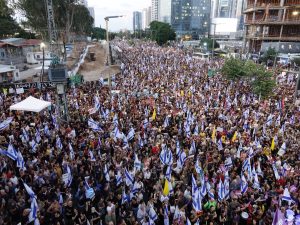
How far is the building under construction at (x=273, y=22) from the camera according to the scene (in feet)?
192

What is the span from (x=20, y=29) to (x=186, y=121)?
5859 cm

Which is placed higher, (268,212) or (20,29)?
(20,29)

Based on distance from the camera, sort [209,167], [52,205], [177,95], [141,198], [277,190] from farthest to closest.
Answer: [177,95], [209,167], [277,190], [141,198], [52,205]

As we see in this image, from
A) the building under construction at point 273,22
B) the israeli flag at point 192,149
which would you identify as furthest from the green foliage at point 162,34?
the israeli flag at point 192,149

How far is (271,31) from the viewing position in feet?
203

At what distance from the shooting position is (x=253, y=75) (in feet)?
86.1

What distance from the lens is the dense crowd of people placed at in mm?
9461

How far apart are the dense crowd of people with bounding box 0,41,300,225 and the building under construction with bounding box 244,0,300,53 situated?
43.3m

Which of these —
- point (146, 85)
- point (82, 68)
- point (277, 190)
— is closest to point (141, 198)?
point (277, 190)

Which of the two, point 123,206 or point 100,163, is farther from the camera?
point 100,163

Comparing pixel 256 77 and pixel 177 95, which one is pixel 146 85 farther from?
pixel 256 77

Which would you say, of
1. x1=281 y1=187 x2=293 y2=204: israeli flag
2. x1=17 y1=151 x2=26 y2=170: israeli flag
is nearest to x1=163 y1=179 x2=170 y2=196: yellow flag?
x1=281 y1=187 x2=293 y2=204: israeli flag

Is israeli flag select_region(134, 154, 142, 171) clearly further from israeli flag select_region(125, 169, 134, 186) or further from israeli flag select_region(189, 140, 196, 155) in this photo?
israeli flag select_region(189, 140, 196, 155)

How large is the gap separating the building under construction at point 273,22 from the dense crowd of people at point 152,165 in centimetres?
4332
